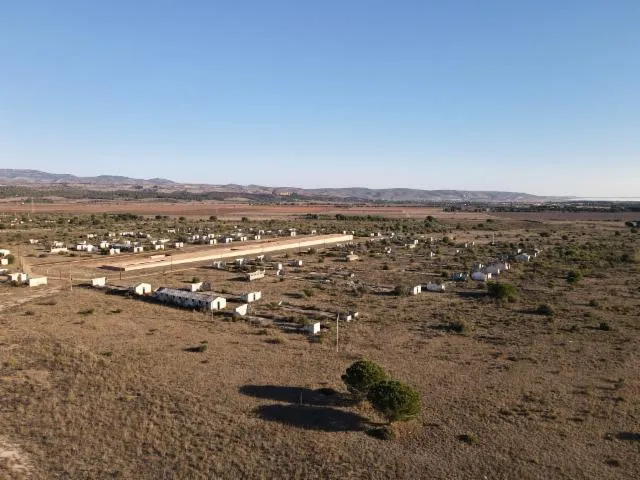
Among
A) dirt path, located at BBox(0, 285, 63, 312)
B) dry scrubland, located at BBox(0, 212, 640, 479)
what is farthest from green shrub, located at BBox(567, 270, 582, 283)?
dirt path, located at BBox(0, 285, 63, 312)

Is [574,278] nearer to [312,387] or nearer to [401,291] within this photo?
[401,291]

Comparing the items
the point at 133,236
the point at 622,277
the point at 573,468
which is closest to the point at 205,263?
the point at 133,236

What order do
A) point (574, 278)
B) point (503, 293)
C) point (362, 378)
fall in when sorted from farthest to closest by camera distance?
point (574, 278)
point (503, 293)
point (362, 378)

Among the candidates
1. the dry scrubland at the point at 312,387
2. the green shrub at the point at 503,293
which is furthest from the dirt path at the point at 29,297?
the green shrub at the point at 503,293

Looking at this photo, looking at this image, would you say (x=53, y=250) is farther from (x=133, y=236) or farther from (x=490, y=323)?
(x=490, y=323)

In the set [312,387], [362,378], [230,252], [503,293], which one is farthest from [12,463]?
[230,252]
